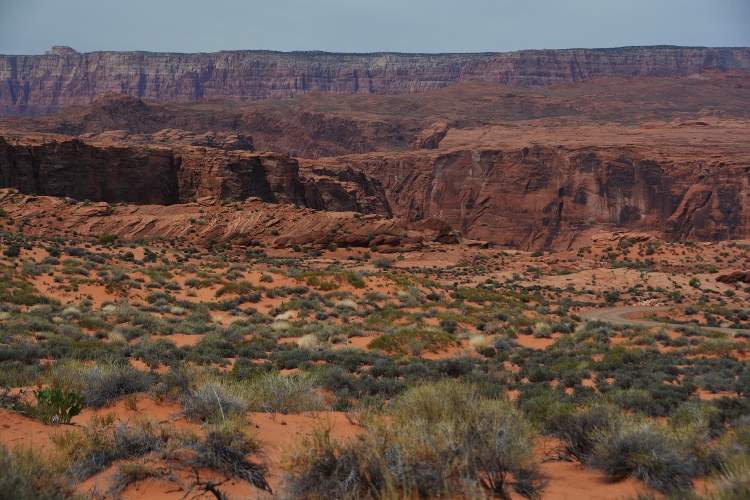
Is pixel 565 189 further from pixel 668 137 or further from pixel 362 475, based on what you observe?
pixel 362 475

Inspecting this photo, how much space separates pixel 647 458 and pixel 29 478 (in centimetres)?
563

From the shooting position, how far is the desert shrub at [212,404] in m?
7.57

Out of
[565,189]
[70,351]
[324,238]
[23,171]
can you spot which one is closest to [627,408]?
[70,351]

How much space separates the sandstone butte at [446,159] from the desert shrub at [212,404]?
5251cm

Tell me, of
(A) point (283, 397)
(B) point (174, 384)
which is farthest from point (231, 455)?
(B) point (174, 384)

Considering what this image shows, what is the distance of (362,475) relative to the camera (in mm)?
5879

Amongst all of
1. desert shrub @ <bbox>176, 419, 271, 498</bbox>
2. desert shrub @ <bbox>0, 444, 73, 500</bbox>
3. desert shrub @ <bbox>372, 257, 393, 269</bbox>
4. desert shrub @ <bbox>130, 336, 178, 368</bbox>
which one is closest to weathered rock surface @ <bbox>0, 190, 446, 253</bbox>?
desert shrub @ <bbox>372, 257, 393, 269</bbox>

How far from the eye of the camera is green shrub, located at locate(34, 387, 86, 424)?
748 cm

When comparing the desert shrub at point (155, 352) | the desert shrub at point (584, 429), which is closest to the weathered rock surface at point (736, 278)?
the desert shrub at point (155, 352)

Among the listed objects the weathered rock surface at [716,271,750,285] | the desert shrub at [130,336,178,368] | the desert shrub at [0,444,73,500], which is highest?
the desert shrub at [0,444,73,500]

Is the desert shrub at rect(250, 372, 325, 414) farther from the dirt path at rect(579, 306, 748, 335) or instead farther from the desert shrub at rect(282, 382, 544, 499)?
the dirt path at rect(579, 306, 748, 335)

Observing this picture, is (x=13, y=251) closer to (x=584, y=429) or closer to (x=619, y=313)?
(x=584, y=429)

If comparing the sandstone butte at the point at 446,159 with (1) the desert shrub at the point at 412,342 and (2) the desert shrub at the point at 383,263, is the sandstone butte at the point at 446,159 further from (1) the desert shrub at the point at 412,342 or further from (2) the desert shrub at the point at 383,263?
(1) the desert shrub at the point at 412,342

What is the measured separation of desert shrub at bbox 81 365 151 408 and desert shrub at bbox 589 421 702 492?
6.08 metres
